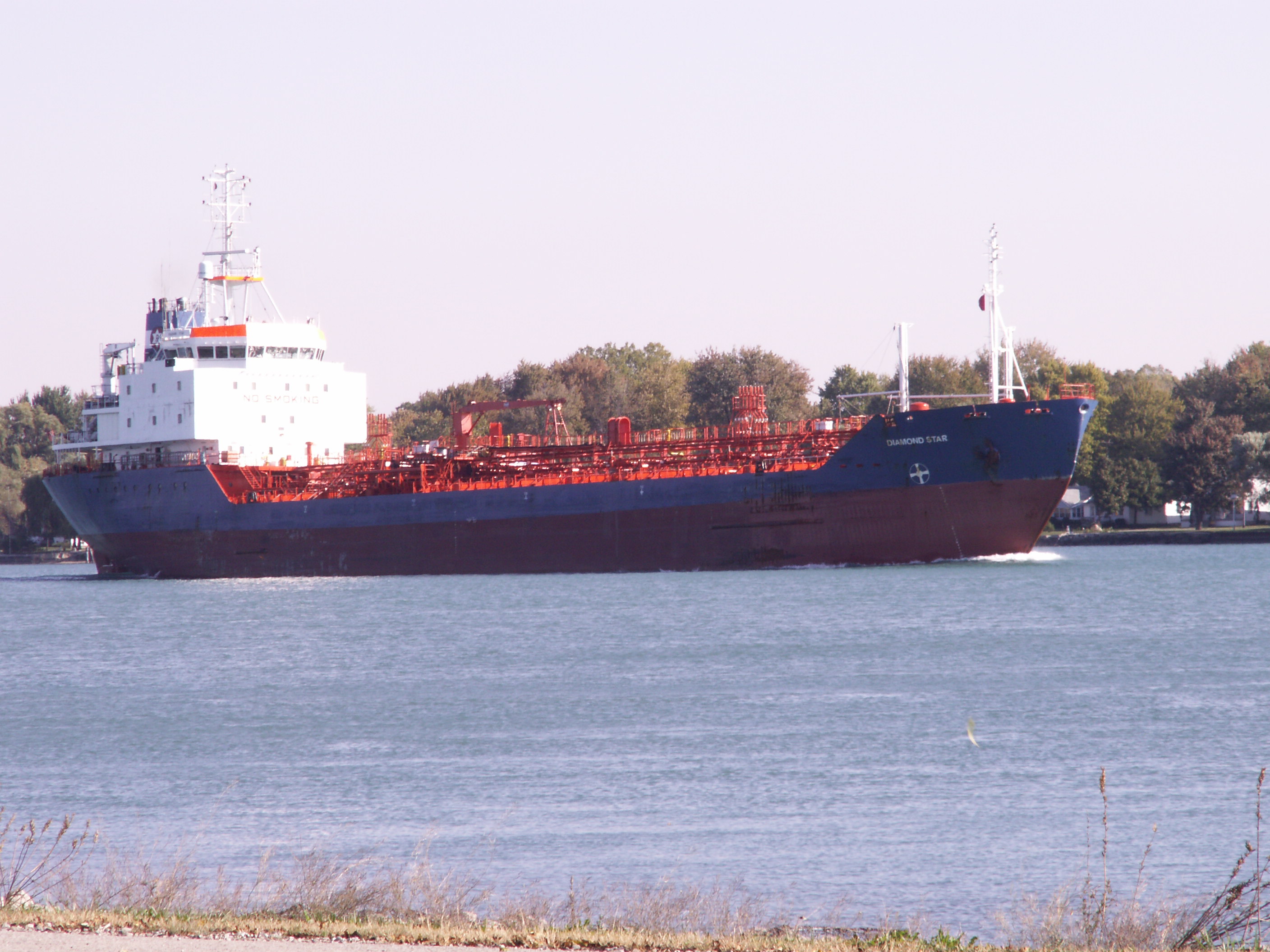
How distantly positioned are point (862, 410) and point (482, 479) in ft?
200

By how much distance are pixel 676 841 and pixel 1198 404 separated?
80.5 m

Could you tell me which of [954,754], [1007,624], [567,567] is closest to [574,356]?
[567,567]

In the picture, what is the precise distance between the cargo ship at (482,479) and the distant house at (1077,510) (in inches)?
1587

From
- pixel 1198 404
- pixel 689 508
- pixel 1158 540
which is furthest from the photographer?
pixel 1198 404

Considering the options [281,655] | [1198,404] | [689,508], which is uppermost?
[1198,404]

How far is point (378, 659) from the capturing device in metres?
27.9

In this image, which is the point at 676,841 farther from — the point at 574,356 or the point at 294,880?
the point at 574,356

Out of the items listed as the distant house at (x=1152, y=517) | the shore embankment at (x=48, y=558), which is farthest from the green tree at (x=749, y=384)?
the shore embankment at (x=48, y=558)

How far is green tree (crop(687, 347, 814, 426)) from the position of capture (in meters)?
98.8

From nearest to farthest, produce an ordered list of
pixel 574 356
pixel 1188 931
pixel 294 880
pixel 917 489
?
pixel 1188 931, pixel 294 880, pixel 917 489, pixel 574 356

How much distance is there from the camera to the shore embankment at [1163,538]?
7669 centimetres

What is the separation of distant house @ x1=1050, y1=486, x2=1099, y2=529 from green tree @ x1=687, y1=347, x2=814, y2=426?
19.2 metres

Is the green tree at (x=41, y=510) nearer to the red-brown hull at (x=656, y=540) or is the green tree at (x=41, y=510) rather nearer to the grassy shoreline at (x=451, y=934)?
the red-brown hull at (x=656, y=540)

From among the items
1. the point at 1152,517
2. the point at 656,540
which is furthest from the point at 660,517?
the point at 1152,517
